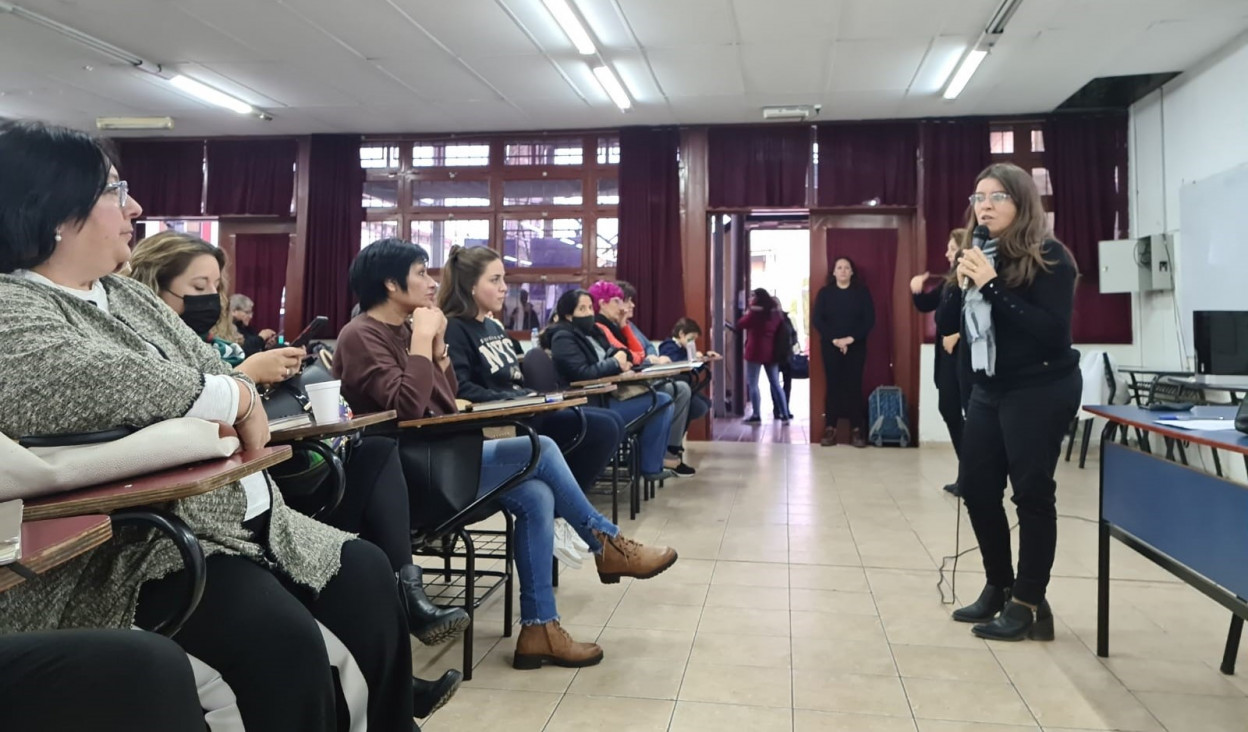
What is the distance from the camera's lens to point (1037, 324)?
7.12 feet

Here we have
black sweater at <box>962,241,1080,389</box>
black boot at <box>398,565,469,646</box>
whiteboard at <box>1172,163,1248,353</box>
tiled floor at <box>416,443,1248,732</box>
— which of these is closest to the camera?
black boot at <box>398,565,469,646</box>

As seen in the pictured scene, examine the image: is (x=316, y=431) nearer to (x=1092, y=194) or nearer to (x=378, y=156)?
(x=378, y=156)

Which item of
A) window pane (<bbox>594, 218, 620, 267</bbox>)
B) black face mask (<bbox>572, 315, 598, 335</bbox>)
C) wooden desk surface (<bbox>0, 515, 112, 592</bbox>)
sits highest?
window pane (<bbox>594, 218, 620, 267</bbox>)

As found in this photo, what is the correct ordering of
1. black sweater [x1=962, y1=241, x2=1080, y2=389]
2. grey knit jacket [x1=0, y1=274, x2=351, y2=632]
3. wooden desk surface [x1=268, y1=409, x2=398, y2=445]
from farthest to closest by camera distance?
black sweater [x1=962, y1=241, x2=1080, y2=389], wooden desk surface [x1=268, y1=409, x2=398, y2=445], grey knit jacket [x1=0, y1=274, x2=351, y2=632]

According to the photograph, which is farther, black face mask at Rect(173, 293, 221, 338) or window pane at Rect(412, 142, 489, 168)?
window pane at Rect(412, 142, 489, 168)

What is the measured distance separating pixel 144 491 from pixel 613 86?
524cm

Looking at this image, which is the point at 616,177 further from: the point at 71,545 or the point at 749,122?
the point at 71,545

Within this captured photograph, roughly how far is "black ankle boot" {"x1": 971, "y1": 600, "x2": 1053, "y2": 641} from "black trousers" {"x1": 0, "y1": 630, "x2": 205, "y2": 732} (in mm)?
2115

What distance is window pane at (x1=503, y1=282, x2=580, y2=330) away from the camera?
7.09 m

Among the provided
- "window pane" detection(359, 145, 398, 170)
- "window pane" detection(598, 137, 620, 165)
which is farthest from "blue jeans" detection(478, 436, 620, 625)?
"window pane" detection(359, 145, 398, 170)

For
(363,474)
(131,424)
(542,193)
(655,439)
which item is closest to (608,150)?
(542,193)

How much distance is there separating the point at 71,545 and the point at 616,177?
653 centimetres

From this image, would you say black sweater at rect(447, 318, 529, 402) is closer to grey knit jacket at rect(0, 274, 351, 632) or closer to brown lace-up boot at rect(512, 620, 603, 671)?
brown lace-up boot at rect(512, 620, 603, 671)

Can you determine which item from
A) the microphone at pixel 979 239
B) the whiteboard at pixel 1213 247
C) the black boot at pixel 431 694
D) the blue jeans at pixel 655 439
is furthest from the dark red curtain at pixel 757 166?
the black boot at pixel 431 694
